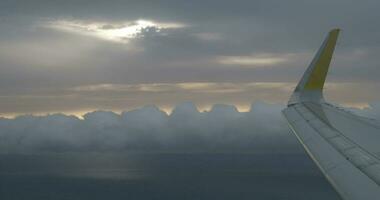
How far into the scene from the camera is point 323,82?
21.4 m

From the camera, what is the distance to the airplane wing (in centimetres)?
1357

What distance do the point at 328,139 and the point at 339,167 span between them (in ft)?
14.4

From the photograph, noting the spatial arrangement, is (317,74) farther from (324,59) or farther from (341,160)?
(341,160)

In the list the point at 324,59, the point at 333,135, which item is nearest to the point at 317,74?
the point at 324,59

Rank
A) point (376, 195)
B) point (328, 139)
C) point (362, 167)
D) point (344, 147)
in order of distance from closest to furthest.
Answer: point (376, 195)
point (362, 167)
point (344, 147)
point (328, 139)

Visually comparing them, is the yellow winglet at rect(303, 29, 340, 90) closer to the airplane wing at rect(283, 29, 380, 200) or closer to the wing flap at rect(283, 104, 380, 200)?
the airplane wing at rect(283, 29, 380, 200)

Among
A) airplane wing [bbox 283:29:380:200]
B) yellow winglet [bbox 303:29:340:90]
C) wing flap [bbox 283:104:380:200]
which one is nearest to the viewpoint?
wing flap [bbox 283:104:380:200]

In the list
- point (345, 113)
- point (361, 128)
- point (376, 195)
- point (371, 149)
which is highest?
point (345, 113)

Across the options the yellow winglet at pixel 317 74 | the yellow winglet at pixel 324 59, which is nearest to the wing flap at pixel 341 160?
the yellow winglet at pixel 317 74

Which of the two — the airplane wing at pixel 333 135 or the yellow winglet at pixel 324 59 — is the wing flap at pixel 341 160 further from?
the yellow winglet at pixel 324 59

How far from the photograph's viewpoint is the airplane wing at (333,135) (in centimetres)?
1357

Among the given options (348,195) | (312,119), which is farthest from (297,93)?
(348,195)

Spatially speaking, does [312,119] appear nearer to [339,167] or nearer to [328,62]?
[328,62]

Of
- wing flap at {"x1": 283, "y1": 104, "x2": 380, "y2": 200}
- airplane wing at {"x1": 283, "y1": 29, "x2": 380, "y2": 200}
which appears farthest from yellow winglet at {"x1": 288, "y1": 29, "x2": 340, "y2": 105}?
wing flap at {"x1": 283, "y1": 104, "x2": 380, "y2": 200}
